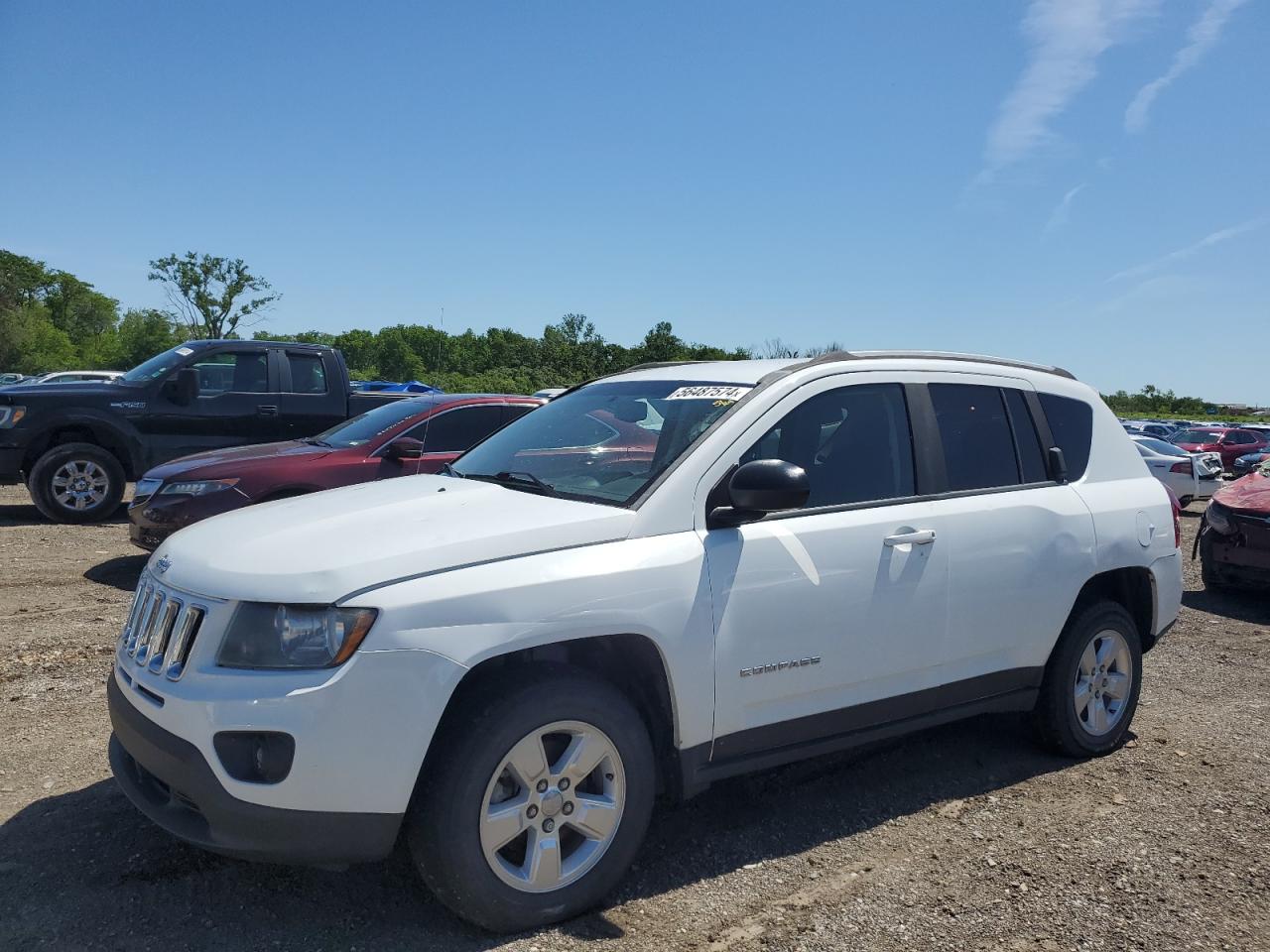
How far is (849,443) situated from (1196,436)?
32.1 m

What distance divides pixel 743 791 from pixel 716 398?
5.55 ft

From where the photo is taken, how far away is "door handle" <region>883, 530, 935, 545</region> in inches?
144

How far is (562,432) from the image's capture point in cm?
412

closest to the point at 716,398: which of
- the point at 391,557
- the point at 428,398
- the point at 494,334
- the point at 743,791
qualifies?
the point at 391,557

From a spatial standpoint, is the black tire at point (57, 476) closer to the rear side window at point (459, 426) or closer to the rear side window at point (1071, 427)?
the rear side window at point (459, 426)

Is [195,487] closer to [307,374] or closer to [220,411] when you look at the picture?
[220,411]

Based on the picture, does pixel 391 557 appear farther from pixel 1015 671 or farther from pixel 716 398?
pixel 1015 671

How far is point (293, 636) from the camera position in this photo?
2691mm

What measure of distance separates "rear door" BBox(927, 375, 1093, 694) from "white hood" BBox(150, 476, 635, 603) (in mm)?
1551

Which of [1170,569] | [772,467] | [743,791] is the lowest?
[743,791]

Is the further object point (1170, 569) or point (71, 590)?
point (71, 590)

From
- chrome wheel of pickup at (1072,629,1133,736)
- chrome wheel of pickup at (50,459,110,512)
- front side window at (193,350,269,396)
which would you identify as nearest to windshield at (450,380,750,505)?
chrome wheel of pickup at (1072,629,1133,736)

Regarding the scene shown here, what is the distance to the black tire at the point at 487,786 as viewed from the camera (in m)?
2.72

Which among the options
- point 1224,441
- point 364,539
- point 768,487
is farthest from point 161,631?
point 1224,441
